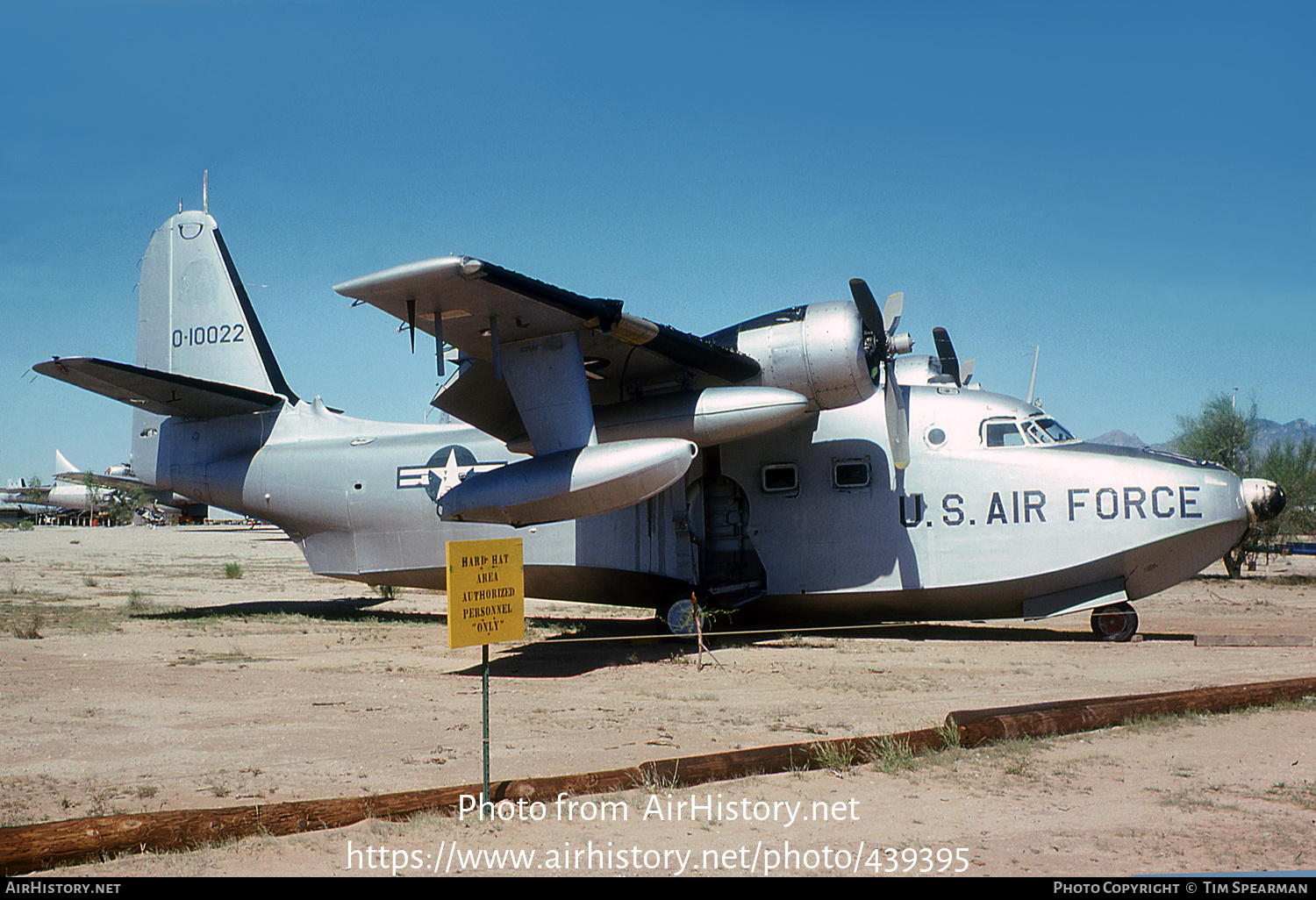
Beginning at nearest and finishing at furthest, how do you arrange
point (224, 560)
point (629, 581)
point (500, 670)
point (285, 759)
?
point (285, 759), point (500, 670), point (629, 581), point (224, 560)

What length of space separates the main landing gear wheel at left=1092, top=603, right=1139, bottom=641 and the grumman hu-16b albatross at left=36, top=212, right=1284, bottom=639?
3 cm

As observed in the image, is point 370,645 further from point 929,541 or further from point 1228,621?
point 1228,621

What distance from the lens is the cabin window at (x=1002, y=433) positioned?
508 inches

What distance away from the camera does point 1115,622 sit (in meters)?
12.5

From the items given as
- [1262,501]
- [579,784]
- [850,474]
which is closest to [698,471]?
[850,474]

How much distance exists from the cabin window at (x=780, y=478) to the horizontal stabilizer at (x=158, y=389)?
862cm

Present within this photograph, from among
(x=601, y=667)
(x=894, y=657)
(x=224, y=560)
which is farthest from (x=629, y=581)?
(x=224, y=560)

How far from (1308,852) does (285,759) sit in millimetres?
5884

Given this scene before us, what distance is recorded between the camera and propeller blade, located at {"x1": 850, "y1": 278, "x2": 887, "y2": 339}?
39.9 ft

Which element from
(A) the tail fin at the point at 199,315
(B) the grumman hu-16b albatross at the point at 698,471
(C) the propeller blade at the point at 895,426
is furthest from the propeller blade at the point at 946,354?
(A) the tail fin at the point at 199,315

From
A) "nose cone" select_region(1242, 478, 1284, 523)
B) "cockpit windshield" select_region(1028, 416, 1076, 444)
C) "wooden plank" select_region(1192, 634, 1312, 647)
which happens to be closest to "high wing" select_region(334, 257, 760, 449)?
"cockpit windshield" select_region(1028, 416, 1076, 444)

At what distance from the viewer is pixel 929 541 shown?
12812 mm

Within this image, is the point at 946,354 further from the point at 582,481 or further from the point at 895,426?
the point at 582,481

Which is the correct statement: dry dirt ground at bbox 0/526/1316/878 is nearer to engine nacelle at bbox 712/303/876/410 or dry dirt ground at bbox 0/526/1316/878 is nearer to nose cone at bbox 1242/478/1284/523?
nose cone at bbox 1242/478/1284/523
